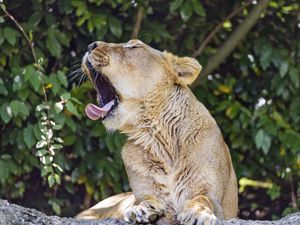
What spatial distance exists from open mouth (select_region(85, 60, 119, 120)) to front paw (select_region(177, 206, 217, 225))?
0.96 metres

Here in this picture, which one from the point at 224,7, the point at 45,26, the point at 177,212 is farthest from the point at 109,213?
the point at 224,7

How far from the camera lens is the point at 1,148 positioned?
8.16m

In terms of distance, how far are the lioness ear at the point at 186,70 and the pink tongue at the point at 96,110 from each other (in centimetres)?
47

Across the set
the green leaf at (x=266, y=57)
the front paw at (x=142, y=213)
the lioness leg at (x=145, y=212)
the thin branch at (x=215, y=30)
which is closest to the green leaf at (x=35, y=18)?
the thin branch at (x=215, y=30)

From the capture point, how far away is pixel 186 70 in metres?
6.45

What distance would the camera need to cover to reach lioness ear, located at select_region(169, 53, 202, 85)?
644cm

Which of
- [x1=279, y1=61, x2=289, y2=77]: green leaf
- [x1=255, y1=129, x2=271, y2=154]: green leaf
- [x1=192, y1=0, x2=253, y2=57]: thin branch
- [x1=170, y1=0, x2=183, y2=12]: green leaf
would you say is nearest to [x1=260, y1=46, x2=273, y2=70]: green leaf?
[x1=279, y1=61, x2=289, y2=77]: green leaf

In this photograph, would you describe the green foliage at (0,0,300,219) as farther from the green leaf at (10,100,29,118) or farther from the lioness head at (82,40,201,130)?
the lioness head at (82,40,201,130)

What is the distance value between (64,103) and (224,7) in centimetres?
251

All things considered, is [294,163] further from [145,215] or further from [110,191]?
[145,215]

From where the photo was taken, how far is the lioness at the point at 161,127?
6078 millimetres

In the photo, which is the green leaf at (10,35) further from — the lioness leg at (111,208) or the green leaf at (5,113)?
the lioness leg at (111,208)

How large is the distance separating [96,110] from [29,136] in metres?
1.58

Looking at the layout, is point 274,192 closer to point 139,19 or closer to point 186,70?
point 139,19
